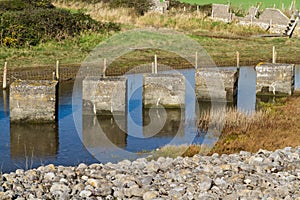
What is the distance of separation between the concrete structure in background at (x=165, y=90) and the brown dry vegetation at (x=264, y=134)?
3.65 metres

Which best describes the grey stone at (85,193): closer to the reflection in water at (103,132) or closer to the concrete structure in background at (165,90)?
the reflection in water at (103,132)

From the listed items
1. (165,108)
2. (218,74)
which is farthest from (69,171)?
(218,74)

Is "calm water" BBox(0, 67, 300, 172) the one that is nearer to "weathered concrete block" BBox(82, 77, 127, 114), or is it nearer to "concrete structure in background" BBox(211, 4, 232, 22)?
"weathered concrete block" BBox(82, 77, 127, 114)

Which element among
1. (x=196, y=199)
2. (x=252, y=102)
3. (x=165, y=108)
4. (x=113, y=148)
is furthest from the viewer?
(x=252, y=102)

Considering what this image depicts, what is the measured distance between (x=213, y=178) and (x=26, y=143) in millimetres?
8687

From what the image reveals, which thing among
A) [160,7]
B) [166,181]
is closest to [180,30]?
[160,7]

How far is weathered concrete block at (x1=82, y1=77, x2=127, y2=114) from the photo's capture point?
24.5 metres

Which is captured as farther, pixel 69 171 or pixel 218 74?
pixel 218 74

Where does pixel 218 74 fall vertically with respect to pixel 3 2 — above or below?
below

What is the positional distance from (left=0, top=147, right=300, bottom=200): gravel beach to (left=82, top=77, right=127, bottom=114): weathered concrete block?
9.14 metres

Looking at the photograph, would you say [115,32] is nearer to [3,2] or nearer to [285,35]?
[3,2]

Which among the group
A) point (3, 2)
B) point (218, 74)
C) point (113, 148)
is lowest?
point (113, 148)

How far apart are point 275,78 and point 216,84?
127 inches

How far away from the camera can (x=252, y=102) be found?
92.7 feet
